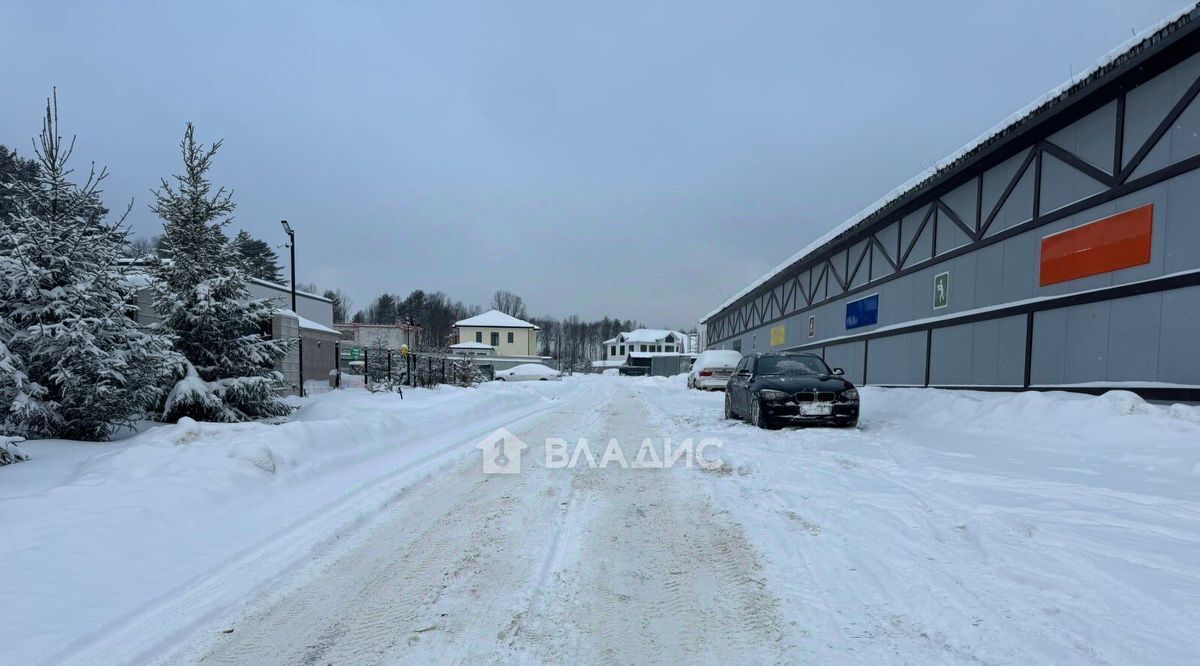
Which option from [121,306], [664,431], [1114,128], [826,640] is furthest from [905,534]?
[121,306]

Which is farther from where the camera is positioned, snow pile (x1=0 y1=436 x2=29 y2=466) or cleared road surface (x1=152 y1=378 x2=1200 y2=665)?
snow pile (x1=0 y1=436 x2=29 y2=466)

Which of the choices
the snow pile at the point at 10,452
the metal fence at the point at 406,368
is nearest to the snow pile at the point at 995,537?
the snow pile at the point at 10,452

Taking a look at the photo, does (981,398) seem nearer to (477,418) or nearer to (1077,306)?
(1077,306)

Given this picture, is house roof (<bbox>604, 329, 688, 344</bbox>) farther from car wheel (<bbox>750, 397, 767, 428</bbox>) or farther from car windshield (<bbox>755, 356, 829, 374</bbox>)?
car wheel (<bbox>750, 397, 767, 428</bbox>)

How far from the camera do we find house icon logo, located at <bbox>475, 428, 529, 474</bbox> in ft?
23.6

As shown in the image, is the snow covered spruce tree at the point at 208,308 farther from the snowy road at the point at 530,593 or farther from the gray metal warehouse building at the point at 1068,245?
the gray metal warehouse building at the point at 1068,245

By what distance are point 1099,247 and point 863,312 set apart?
29.8 feet

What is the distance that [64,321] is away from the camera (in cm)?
675

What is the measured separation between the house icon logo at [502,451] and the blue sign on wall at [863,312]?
1212 centimetres

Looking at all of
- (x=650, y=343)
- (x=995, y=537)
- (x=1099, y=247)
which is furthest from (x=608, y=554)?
(x=650, y=343)

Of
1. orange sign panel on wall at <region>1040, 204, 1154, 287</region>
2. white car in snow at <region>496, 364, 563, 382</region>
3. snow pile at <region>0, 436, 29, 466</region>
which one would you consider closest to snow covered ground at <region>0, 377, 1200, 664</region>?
snow pile at <region>0, 436, 29, 466</region>

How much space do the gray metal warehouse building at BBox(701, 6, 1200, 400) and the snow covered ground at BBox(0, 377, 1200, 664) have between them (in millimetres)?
1573

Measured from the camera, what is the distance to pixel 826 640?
2.76m

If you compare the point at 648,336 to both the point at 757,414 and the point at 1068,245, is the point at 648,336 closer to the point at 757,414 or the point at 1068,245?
the point at 757,414
